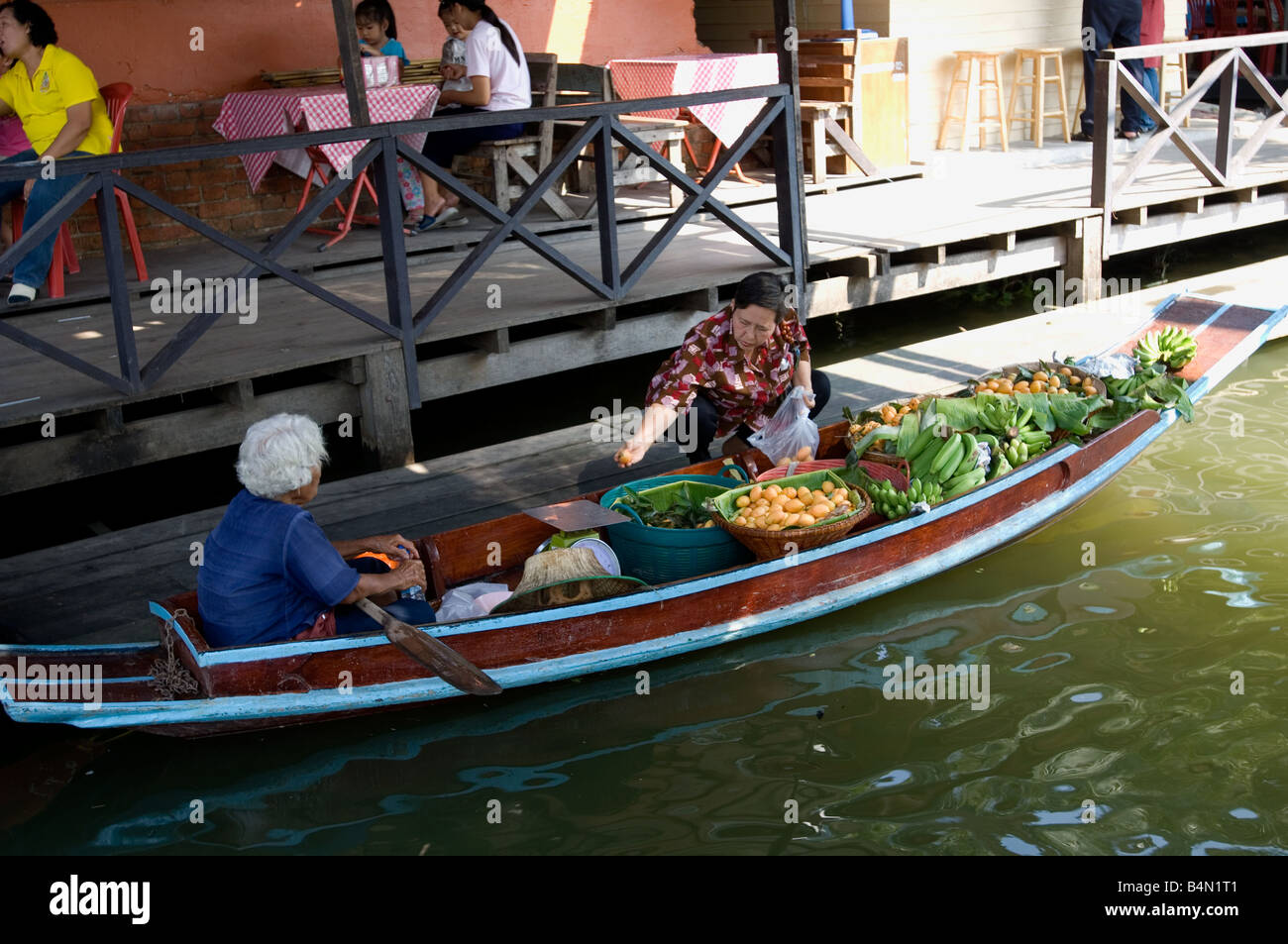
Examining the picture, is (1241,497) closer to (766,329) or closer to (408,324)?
(766,329)

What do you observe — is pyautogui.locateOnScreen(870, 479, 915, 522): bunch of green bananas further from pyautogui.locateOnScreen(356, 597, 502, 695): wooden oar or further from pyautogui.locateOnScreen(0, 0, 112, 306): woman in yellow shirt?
pyautogui.locateOnScreen(0, 0, 112, 306): woman in yellow shirt

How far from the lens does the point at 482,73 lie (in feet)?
25.9

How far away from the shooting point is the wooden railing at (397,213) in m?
5.42

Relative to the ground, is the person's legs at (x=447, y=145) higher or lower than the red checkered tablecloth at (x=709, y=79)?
lower

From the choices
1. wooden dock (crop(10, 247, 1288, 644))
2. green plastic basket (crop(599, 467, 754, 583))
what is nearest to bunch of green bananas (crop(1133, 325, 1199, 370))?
wooden dock (crop(10, 247, 1288, 644))

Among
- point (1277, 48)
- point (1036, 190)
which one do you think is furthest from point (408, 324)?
point (1277, 48)

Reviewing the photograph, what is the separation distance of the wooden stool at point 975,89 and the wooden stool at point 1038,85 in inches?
7.9

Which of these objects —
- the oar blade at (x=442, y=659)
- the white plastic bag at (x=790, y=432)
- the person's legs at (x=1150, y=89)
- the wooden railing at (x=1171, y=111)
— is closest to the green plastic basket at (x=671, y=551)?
the white plastic bag at (x=790, y=432)

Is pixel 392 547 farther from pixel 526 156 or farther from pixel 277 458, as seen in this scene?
pixel 526 156

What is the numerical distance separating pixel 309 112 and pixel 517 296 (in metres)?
1.74

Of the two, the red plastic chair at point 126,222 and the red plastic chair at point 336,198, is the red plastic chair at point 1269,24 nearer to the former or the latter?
the red plastic chair at point 336,198

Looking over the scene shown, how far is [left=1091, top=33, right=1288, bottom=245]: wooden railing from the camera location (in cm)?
827

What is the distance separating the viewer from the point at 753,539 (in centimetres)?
447
